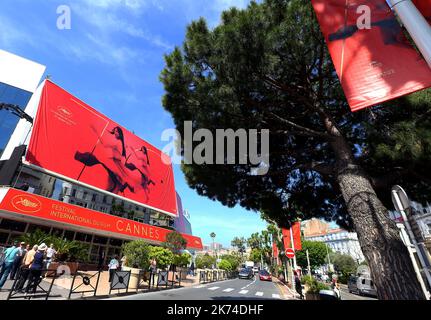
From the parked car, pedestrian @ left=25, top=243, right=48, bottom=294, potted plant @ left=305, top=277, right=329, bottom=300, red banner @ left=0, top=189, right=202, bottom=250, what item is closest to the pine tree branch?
potted plant @ left=305, top=277, right=329, bottom=300

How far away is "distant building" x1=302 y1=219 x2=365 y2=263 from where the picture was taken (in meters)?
77.8

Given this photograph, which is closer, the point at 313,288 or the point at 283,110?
the point at 283,110

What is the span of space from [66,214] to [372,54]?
18.3m

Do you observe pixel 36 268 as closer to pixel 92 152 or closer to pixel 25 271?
pixel 25 271

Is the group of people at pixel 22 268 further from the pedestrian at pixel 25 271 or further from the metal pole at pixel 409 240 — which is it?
the metal pole at pixel 409 240

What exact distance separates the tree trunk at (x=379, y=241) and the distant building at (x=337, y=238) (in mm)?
72025

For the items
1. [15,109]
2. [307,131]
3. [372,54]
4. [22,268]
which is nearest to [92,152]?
[15,109]

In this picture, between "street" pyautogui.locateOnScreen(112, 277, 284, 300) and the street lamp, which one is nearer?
"street" pyautogui.locateOnScreen(112, 277, 284, 300)

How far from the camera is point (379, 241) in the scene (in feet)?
13.1

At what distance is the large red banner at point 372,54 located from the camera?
3.57m

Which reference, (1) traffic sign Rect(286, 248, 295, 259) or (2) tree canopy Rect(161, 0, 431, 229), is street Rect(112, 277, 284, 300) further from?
(2) tree canopy Rect(161, 0, 431, 229)

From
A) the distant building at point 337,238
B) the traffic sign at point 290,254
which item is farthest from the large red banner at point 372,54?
the distant building at point 337,238

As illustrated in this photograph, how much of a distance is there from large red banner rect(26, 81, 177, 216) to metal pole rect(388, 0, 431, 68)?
1979 cm

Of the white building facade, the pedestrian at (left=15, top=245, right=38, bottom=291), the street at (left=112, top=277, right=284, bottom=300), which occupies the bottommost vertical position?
the street at (left=112, top=277, right=284, bottom=300)
